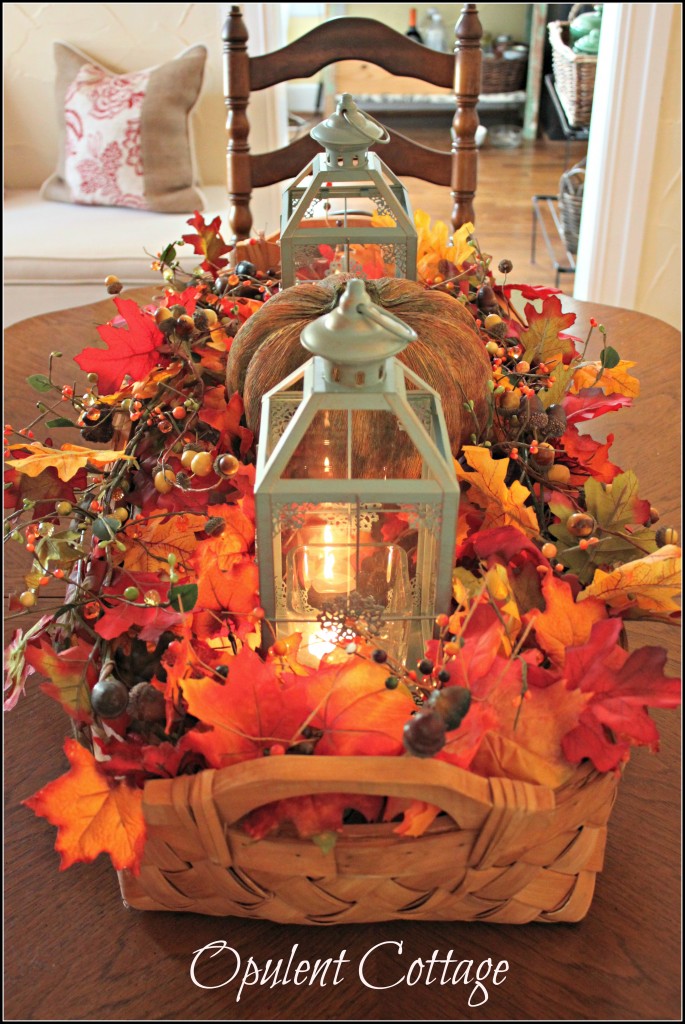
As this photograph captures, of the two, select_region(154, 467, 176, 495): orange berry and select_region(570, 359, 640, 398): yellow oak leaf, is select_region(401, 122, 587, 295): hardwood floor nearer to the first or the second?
select_region(570, 359, 640, 398): yellow oak leaf

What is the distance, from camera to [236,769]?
0.56 metres

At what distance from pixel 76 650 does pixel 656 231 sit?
2.42m

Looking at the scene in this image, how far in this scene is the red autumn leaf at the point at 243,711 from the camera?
60cm

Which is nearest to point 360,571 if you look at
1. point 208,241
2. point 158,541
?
point 158,541

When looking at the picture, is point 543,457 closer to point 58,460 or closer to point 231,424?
point 231,424

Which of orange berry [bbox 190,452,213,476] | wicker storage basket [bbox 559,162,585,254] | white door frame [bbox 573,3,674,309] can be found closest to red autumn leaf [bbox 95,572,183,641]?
orange berry [bbox 190,452,213,476]

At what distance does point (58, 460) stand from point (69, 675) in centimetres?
29

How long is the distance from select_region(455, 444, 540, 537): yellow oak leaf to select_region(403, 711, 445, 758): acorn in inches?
Answer: 11.2

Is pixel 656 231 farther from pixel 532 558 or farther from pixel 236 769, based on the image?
pixel 236 769

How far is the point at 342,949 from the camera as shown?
2.09ft

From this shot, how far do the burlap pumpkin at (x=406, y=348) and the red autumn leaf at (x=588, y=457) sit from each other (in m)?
0.09

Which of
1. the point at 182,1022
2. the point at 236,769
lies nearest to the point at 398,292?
the point at 236,769

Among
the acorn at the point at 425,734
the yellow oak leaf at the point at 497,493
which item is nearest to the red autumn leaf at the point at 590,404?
the yellow oak leaf at the point at 497,493

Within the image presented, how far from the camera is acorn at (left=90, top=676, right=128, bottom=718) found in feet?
1.97
